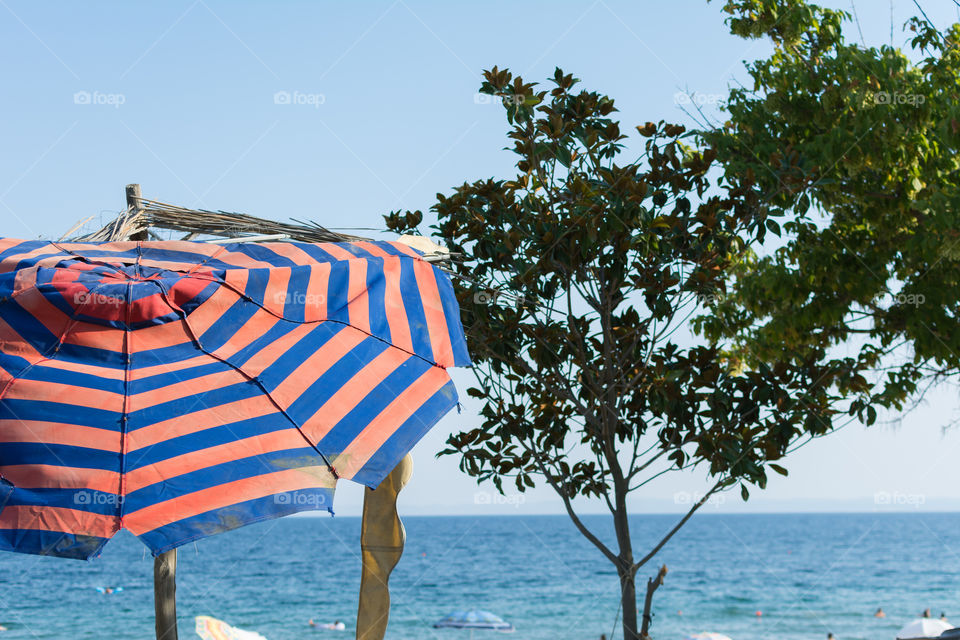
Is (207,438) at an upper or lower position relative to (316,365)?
lower

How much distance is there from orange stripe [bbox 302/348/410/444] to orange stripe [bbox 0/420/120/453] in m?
0.82

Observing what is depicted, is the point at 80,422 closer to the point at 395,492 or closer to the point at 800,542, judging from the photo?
the point at 395,492

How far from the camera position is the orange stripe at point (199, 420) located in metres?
3.52

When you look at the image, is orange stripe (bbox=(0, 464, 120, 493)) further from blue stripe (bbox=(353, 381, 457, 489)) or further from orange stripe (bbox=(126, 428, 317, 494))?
blue stripe (bbox=(353, 381, 457, 489))

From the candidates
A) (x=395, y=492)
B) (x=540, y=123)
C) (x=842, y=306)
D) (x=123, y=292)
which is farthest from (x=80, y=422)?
(x=842, y=306)

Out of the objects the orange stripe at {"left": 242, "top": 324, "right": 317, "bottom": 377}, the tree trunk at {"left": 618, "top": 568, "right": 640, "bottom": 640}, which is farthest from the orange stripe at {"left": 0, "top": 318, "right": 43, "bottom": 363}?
the tree trunk at {"left": 618, "top": 568, "right": 640, "bottom": 640}

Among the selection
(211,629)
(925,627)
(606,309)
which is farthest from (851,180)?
(925,627)

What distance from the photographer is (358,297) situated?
14.7 ft

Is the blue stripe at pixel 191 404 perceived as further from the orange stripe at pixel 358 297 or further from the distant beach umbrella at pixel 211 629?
the distant beach umbrella at pixel 211 629

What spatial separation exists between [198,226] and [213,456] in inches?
130

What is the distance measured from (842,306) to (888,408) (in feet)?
5.27

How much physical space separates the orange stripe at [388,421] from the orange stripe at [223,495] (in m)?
0.15

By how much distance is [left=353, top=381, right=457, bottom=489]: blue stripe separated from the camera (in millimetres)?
3787

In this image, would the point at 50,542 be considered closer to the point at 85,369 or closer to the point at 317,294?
the point at 85,369
